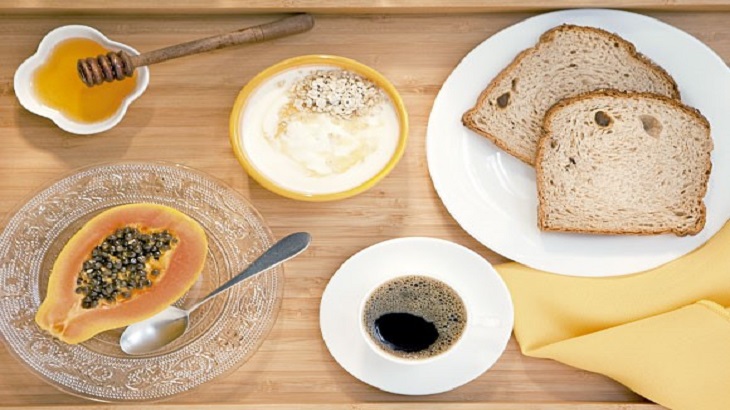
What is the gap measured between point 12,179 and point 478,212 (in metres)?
0.78

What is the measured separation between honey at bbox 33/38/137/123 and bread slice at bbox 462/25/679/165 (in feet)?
1.93

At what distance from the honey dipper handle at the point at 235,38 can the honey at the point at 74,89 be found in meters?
0.07

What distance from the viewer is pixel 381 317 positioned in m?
1.45

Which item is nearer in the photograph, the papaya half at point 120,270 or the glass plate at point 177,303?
the papaya half at point 120,270

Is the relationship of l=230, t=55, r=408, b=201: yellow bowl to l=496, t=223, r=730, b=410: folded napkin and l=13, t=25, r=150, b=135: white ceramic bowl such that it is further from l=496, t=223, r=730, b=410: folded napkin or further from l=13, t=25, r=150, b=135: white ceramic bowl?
l=496, t=223, r=730, b=410: folded napkin

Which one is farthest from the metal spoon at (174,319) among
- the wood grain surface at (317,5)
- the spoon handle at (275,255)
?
the wood grain surface at (317,5)

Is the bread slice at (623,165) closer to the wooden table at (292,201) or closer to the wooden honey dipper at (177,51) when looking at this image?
the wooden table at (292,201)

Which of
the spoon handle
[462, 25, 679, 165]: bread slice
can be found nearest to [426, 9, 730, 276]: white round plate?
[462, 25, 679, 165]: bread slice

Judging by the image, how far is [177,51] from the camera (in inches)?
56.8

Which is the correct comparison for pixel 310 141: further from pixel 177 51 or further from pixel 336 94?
pixel 177 51

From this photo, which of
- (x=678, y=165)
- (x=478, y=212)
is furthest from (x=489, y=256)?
(x=678, y=165)

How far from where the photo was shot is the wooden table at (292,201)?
4.90 feet

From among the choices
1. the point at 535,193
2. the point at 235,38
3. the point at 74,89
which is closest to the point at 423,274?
the point at 535,193

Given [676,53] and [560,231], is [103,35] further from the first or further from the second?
[676,53]
